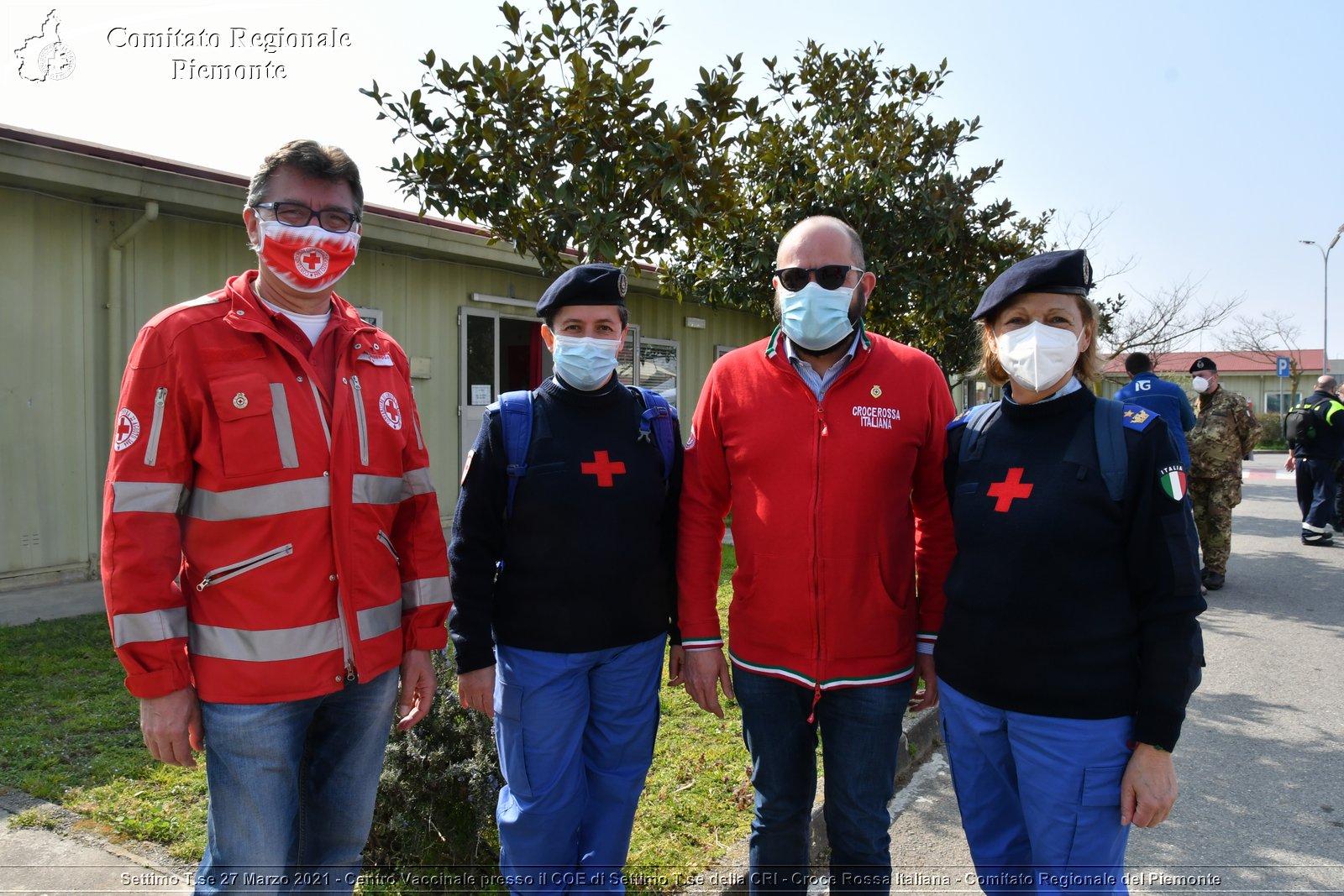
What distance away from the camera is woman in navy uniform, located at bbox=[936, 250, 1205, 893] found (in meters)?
1.95

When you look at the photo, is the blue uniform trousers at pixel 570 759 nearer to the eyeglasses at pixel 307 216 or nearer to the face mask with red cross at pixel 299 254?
the face mask with red cross at pixel 299 254

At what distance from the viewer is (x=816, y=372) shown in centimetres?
256

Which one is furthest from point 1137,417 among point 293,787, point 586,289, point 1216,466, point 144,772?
point 1216,466

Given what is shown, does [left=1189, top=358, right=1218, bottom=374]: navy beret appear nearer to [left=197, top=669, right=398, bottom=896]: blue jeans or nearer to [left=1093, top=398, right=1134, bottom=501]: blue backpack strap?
[left=1093, top=398, right=1134, bottom=501]: blue backpack strap

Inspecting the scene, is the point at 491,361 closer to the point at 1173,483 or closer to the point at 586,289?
the point at 586,289

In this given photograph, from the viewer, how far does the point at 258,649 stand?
6.36 ft

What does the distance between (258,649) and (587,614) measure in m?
0.86

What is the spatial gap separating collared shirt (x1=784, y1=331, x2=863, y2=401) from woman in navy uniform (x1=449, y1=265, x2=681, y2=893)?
0.55 meters

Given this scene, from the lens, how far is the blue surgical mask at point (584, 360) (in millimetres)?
2537

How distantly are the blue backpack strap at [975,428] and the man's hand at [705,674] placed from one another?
925mm

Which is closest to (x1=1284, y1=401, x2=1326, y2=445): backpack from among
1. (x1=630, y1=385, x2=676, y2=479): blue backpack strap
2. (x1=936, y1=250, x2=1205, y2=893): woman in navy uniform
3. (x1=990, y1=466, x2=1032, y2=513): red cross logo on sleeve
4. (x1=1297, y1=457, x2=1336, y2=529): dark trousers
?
(x1=1297, y1=457, x2=1336, y2=529): dark trousers

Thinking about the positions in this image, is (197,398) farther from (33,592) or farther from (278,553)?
(33,592)

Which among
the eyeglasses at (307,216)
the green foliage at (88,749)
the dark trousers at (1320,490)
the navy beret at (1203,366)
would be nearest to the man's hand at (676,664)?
the eyeglasses at (307,216)

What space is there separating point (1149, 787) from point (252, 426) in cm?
224
